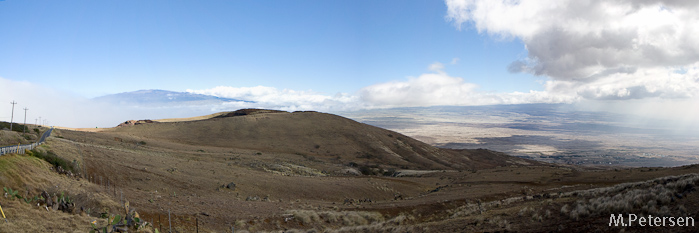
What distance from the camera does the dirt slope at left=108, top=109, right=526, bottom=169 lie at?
65.0 metres

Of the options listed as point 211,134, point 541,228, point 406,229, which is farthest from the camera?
point 211,134

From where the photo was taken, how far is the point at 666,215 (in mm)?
8938

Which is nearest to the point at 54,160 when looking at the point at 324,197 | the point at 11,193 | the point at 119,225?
the point at 11,193

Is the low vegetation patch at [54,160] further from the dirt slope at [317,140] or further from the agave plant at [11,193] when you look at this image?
the dirt slope at [317,140]

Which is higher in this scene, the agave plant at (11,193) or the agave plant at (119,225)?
the agave plant at (11,193)

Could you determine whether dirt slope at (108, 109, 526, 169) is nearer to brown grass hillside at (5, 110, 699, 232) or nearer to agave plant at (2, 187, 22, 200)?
brown grass hillside at (5, 110, 699, 232)

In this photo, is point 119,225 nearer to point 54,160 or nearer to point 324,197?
point 54,160

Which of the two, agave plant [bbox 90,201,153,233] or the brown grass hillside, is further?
the brown grass hillside

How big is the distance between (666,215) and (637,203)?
1.33 m

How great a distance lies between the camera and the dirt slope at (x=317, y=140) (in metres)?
65.0

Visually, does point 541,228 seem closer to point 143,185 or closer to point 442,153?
point 143,185

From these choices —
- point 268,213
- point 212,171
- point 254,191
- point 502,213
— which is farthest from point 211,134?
point 502,213

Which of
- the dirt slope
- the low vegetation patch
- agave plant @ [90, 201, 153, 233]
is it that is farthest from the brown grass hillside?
A: the dirt slope

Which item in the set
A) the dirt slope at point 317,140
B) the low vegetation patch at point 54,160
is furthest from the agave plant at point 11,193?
the dirt slope at point 317,140
